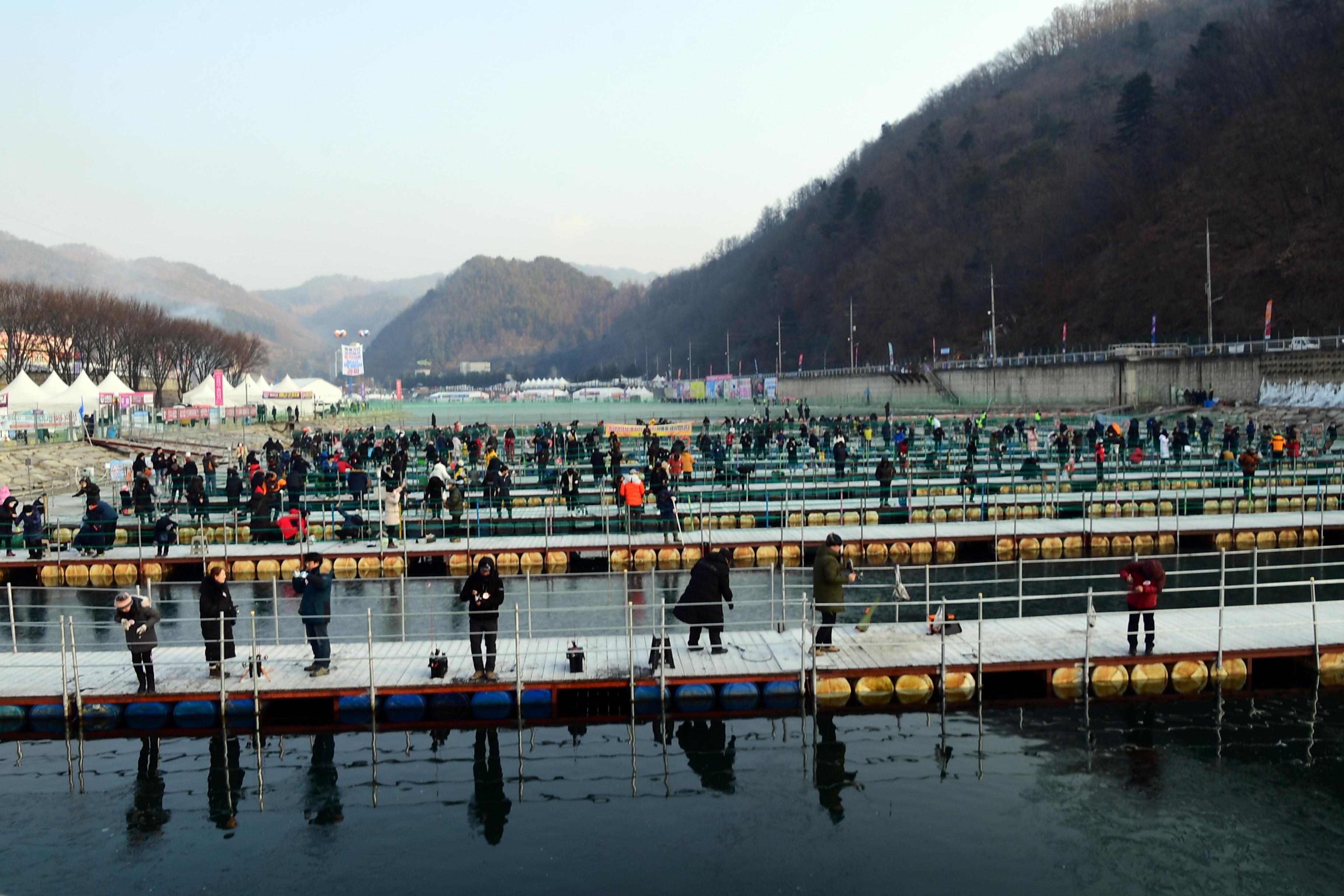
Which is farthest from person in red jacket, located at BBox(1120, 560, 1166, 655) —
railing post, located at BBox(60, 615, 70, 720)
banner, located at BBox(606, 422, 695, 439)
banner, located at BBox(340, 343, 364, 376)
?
banner, located at BBox(340, 343, 364, 376)

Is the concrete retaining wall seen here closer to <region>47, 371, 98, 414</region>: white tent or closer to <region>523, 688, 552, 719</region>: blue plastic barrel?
<region>523, 688, 552, 719</region>: blue plastic barrel

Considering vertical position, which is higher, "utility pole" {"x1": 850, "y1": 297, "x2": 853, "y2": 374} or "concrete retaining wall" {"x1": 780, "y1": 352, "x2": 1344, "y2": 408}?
"utility pole" {"x1": 850, "y1": 297, "x2": 853, "y2": 374}

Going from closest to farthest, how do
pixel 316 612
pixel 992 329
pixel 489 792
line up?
pixel 489 792 < pixel 316 612 < pixel 992 329

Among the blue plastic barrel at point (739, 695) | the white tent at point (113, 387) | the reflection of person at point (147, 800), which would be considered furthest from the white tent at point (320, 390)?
the blue plastic barrel at point (739, 695)

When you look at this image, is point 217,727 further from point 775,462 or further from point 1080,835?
point 775,462

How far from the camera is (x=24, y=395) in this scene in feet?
184

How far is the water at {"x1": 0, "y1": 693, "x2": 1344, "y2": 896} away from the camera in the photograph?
1088 cm

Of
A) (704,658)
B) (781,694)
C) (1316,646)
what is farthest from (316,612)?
(1316,646)

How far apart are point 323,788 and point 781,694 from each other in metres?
6.17

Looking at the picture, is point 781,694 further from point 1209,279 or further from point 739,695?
point 1209,279

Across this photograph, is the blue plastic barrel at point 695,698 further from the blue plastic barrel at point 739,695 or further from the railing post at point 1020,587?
the railing post at point 1020,587

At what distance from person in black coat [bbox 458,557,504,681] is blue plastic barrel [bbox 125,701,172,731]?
13.8 feet

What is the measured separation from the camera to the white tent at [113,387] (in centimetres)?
6016

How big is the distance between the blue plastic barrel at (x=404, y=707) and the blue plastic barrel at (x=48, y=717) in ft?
13.9
